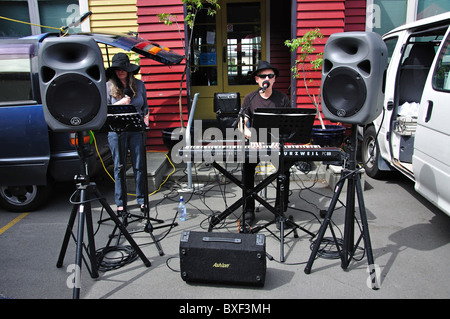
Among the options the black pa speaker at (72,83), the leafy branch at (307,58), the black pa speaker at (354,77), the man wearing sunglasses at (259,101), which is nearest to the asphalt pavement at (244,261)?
the man wearing sunglasses at (259,101)

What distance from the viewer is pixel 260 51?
7.62 metres

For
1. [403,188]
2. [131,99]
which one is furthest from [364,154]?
[131,99]

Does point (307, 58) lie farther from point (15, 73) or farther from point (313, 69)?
point (15, 73)

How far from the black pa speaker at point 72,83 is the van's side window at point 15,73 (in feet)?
5.64

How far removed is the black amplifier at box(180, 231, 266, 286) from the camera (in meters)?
2.72

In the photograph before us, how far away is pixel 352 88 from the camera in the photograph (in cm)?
282

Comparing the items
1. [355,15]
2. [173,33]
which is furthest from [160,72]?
[355,15]

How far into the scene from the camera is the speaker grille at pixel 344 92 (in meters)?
2.77

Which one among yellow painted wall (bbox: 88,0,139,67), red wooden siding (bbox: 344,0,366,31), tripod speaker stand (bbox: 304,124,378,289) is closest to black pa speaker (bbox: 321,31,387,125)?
tripod speaker stand (bbox: 304,124,378,289)

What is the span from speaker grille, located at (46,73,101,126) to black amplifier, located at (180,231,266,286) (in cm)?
118

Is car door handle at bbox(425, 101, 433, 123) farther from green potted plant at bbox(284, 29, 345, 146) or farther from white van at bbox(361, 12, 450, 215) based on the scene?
green potted plant at bbox(284, 29, 345, 146)

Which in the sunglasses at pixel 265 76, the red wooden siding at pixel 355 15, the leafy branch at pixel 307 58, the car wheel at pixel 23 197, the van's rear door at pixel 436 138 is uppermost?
the red wooden siding at pixel 355 15

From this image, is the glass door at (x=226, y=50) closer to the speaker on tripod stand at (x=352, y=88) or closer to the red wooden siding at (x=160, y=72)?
the red wooden siding at (x=160, y=72)
